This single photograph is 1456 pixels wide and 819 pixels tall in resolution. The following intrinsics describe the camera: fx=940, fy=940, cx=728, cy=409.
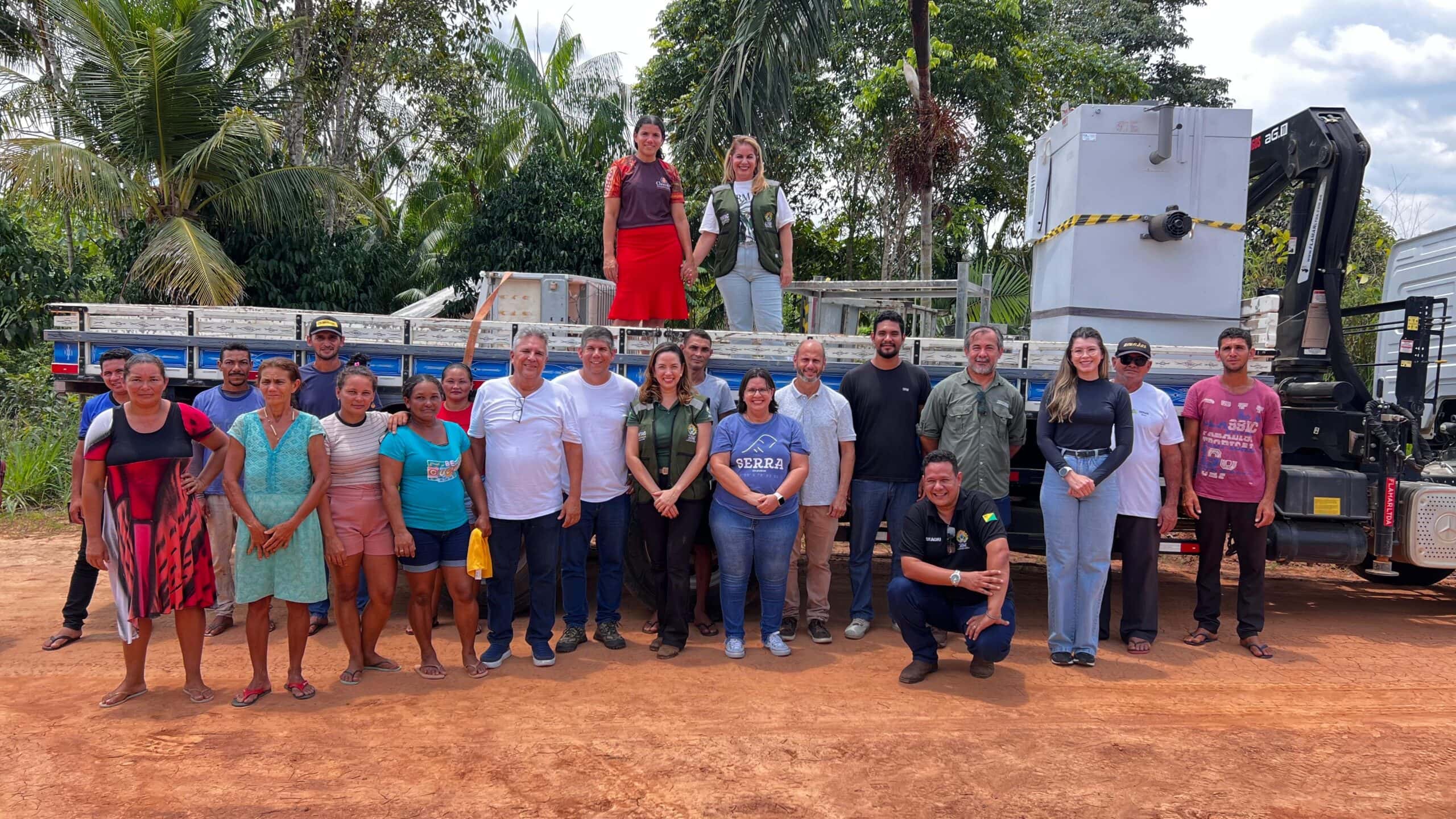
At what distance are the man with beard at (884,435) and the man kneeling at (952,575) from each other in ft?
1.71

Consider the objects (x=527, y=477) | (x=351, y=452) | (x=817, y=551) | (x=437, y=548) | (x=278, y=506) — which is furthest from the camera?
(x=817, y=551)

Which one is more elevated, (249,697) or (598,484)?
(598,484)

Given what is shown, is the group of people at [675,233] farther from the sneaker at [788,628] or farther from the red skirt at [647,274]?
the sneaker at [788,628]

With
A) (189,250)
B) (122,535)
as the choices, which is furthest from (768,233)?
(189,250)

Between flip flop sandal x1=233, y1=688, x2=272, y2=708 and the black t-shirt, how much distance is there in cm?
319

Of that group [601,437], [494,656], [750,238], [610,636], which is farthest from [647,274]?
[494,656]

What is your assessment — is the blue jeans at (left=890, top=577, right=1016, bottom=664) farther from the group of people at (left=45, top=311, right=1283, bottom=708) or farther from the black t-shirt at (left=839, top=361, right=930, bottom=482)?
the black t-shirt at (left=839, top=361, right=930, bottom=482)

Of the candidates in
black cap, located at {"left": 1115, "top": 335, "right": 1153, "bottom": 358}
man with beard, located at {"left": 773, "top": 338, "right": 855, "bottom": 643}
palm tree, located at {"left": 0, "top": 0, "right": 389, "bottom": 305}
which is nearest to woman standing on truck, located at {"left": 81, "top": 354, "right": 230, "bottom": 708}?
man with beard, located at {"left": 773, "top": 338, "right": 855, "bottom": 643}

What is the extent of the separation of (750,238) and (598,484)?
6.80 feet

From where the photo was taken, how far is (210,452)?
497 centimetres

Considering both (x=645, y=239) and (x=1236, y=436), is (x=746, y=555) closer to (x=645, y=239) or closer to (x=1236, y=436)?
(x=645, y=239)

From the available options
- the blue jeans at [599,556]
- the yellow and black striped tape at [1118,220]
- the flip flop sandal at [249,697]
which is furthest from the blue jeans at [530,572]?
the yellow and black striped tape at [1118,220]

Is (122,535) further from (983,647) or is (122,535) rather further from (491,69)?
(491,69)

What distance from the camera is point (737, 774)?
3.57 metres
